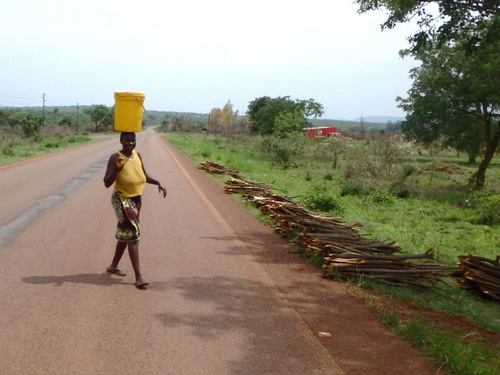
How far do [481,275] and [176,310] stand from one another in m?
4.19

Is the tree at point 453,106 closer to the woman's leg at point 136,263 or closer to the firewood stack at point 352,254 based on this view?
the firewood stack at point 352,254

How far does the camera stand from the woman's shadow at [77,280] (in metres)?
5.57

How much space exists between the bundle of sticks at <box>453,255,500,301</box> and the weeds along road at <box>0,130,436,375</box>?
2040 millimetres

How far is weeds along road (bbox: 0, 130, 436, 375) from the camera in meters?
3.90

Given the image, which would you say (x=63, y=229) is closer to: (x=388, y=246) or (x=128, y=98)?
(x=128, y=98)

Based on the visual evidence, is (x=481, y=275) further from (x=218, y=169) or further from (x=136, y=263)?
(x=218, y=169)

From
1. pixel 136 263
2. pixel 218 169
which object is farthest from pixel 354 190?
pixel 136 263

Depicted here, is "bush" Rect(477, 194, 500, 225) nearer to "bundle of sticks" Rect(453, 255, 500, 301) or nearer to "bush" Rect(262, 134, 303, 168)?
"bundle of sticks" Rect(453, 255, 500, 301)

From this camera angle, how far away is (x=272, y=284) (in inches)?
241

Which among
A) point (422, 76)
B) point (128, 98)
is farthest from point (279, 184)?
point (128, 98)

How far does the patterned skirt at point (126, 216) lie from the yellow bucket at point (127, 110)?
→ 0.73 meters

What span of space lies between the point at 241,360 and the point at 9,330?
1.96 m

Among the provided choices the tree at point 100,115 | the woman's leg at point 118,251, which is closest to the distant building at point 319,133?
the woman's leg at point 118,251

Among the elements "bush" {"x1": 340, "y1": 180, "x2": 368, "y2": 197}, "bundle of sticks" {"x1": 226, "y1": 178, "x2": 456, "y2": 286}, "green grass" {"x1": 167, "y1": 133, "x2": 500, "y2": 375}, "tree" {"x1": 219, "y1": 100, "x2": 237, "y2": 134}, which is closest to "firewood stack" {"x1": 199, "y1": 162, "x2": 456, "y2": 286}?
"bundle of sticks" {"x1": 226, "y1": 178, "x2": 456, "y2": 286}
